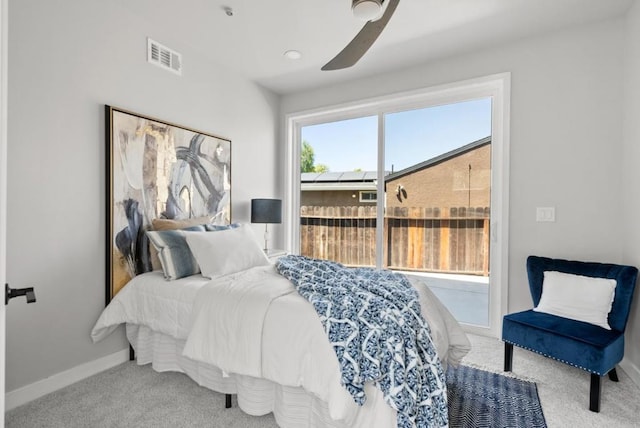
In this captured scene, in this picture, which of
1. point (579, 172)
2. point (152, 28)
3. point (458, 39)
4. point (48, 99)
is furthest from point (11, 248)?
point (579, 172)

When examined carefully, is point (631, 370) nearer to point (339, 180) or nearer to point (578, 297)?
point (578, 297)

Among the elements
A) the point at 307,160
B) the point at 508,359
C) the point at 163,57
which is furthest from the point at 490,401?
the point at 163,57

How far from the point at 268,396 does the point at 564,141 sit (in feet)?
9.85

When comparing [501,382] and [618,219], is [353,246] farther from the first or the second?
[618,219]

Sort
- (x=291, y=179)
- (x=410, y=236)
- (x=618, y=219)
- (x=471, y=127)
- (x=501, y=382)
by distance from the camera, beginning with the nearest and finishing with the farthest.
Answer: (x=501, y=382) → (x=618, y=219) → (x=471, y=127) → (x=410, y=236) → (x=291, y=179)

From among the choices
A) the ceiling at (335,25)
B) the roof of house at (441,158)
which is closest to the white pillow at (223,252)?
the ceiling at (335,25)

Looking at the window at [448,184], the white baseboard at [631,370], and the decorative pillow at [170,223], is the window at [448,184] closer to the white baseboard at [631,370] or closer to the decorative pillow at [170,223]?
the white baseboard at [631,370]

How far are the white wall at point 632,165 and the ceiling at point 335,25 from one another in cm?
26

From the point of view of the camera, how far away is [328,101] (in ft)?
13.6

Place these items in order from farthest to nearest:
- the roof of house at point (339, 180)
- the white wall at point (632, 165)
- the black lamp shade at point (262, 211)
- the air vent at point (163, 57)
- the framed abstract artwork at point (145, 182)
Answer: the roof of house at point (339, 180) → the black lamp shade at point (262, 211) → the air vent at point (163, 57) → the framed abstract artwork at point (145, 182) → the white wall at point (632, 165)

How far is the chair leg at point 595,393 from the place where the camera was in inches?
79.0

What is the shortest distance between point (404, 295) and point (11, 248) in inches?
90.8

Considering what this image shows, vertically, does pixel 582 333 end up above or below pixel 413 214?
below

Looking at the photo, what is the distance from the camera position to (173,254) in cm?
250
